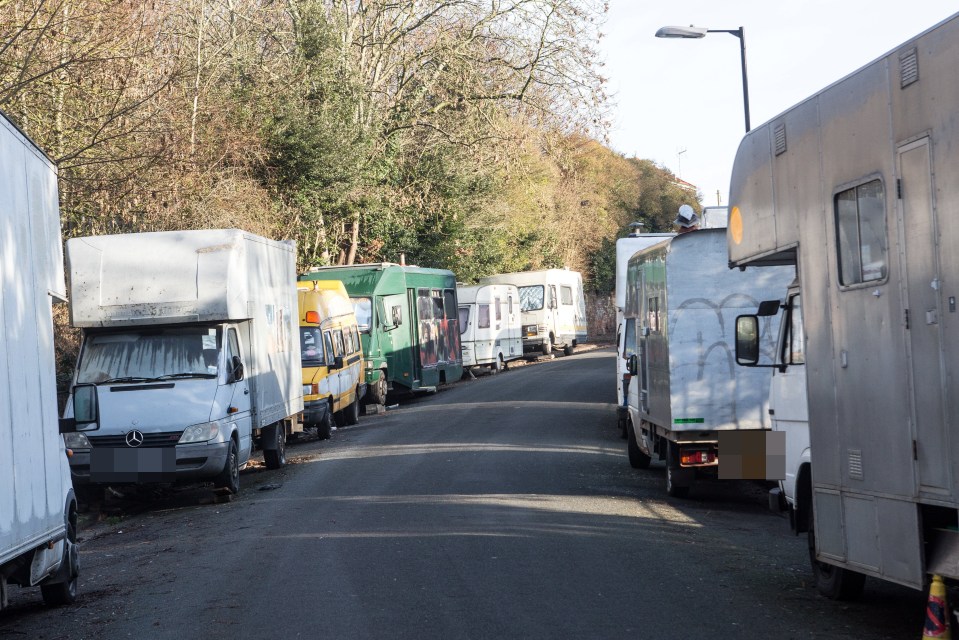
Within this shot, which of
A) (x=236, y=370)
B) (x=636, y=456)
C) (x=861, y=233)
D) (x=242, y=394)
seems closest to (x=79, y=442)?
(x=236, y=370)

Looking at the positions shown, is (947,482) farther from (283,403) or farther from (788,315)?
(283,403)

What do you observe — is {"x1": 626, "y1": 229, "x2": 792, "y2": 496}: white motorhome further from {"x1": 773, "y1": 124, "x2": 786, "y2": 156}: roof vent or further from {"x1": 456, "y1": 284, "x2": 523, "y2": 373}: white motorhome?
{"x1": 456, "y1": 284, "x2": 523, "y2": 373}: white motorhome

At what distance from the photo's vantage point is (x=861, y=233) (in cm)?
664

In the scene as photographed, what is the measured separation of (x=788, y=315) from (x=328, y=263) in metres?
26.2

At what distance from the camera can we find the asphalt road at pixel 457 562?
7.38 m

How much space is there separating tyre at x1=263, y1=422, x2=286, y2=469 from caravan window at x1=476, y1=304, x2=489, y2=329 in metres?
20.5

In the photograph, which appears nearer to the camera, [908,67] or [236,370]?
[908,67]

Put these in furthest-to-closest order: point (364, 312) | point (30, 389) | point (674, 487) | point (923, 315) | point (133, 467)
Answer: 1. point (364, 312)
2. point (133, 467)
3. point (674, 487)
4. point (30, 389)
5. point (923, 315)

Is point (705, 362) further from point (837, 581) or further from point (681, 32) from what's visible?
point (681, 32)

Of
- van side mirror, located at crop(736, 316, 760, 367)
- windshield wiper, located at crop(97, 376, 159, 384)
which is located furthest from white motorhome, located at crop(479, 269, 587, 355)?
van side mirror, located at crop(736, 316, 760, 367)

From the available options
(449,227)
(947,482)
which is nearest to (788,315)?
(947,482)

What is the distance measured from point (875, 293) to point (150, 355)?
10.0 metres

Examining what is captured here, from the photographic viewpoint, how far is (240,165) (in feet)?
98.0

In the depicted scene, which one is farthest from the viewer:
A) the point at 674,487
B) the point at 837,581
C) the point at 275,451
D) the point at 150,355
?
the point at 275,451
